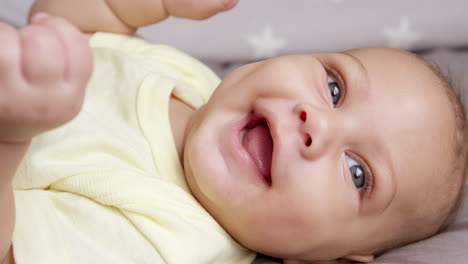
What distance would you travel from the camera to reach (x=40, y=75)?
494 mm

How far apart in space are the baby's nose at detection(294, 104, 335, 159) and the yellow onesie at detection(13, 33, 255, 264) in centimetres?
23

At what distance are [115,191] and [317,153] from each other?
1.09 feet

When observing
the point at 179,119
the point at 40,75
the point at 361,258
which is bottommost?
the point at 361,258

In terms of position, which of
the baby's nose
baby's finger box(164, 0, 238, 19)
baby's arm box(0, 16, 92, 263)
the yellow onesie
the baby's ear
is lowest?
the baby's ear

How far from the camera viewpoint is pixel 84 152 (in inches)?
36.1

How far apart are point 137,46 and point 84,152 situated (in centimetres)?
40

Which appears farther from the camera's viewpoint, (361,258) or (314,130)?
(361,258)

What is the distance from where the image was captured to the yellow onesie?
814 mm

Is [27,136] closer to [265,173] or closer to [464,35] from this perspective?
[265,173]

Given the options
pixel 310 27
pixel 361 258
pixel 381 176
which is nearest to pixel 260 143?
pixel 381 176

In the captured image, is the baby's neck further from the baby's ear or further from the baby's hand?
the baby's hand

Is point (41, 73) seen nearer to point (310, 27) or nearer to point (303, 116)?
point (303, 116)

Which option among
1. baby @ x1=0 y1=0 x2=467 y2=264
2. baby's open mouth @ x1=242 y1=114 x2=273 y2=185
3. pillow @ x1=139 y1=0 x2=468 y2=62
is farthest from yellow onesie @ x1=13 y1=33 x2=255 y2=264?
pillow @ x1=139 y1=0 x2=468 y2=62

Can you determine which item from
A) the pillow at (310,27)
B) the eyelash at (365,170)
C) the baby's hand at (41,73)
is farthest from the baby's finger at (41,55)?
the pillow at (310,27)
